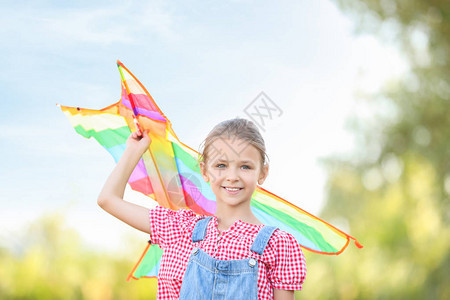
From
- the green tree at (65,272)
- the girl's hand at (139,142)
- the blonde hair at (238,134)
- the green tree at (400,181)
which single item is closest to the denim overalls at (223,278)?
the blonde hair at (238,134)

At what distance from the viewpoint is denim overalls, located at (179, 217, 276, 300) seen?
3.65ft

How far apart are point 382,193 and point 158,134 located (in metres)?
3.50

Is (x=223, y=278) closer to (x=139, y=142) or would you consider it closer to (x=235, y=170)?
(x=235, y=170)

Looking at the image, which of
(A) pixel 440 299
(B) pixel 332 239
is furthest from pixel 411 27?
(B) pixel 332 239

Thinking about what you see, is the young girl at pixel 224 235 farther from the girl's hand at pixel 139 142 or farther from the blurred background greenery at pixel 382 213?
the blurred background greenery at pixel 382 213

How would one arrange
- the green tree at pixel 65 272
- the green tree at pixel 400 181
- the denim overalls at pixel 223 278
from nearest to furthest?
the denim overalls at pixel 223 278
the green tree at pixel 65 272
the green tree at pixel 400 181

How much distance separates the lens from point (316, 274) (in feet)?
11.8

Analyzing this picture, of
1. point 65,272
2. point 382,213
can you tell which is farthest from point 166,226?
point 382,213

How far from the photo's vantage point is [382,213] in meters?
4.21

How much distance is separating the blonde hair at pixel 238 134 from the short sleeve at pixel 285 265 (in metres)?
0.20

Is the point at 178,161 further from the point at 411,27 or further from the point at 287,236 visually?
the point at 411,27

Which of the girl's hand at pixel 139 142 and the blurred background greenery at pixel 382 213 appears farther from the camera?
the blurred background greenery at pixel 382 213

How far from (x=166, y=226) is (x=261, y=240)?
24cm

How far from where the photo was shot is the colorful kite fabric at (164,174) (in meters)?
1.37
